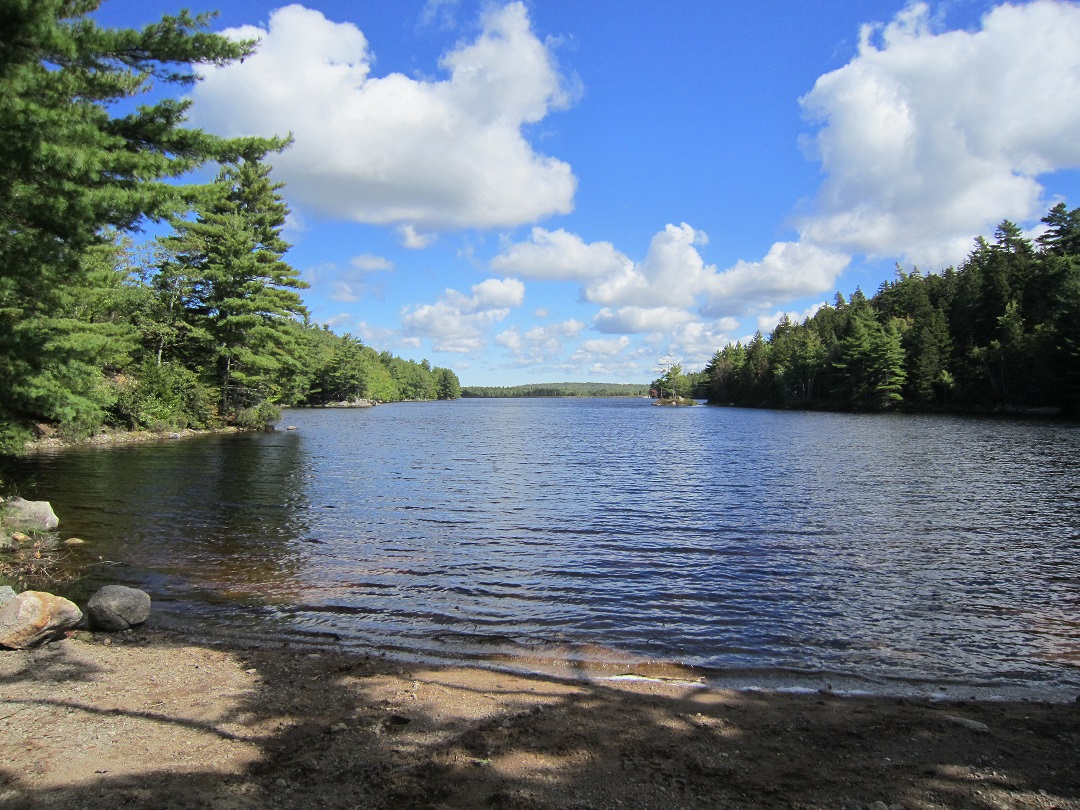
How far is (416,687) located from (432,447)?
37.1 m

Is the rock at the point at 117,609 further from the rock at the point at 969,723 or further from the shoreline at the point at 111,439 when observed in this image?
the shoreline at the point at 111,439

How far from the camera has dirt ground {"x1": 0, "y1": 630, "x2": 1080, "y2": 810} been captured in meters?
4.85

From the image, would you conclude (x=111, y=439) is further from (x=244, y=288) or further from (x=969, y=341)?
(x=969, y=341)

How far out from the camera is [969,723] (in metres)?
6.41

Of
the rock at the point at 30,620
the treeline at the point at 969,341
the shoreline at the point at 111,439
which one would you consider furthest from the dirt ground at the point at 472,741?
the treeline at the point at 969,341

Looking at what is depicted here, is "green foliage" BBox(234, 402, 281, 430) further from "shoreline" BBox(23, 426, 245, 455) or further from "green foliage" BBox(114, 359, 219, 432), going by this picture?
"green foliage" BBox(114, 359, 219, 432)

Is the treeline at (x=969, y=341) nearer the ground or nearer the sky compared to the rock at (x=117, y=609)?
nearer the sky

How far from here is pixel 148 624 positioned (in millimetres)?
9664

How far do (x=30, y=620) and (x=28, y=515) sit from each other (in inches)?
367

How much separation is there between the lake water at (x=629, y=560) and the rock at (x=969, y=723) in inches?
47.0

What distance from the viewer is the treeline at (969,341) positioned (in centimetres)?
6731

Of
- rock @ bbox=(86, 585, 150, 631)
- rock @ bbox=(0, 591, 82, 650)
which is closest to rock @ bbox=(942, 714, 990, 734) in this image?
rock @ bbox=(86, 585, 150, 631)

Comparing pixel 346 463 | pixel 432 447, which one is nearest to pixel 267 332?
pixel 432 447

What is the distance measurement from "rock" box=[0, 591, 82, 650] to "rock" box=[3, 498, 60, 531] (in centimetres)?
818
